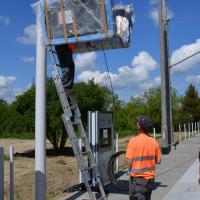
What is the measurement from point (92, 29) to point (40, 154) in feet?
8.09

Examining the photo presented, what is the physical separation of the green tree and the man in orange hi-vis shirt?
2854 inches

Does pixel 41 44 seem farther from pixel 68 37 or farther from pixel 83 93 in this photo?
pixel 83 93

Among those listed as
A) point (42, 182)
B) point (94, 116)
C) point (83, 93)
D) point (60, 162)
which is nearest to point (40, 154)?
point (42, 182)

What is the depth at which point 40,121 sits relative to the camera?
8.83m

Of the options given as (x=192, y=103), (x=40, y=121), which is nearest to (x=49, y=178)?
(x=40, y=121)

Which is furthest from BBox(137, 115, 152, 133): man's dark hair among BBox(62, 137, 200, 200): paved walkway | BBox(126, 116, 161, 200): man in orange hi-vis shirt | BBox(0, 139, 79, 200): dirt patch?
BBox(0, 139, 79, 200): dirt patch

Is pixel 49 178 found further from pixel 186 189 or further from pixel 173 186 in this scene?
pixel 186 189

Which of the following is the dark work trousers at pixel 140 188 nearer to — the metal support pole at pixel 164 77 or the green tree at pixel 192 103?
the metal support pole at pixel 164 77

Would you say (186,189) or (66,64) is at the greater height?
(66,64)

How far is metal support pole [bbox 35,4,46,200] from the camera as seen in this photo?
870 cm

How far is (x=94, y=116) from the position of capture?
11.8 m

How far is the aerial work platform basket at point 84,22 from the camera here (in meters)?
8.24

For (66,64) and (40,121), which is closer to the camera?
(40,121)

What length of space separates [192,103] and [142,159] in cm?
7589
